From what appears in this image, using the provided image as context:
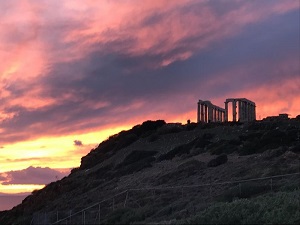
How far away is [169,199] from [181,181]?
7.76 m

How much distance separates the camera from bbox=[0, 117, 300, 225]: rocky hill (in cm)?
3084

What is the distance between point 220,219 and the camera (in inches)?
1092

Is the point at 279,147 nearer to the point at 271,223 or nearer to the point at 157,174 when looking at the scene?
the point at 157,174

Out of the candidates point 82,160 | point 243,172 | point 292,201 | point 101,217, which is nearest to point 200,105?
point 82,160

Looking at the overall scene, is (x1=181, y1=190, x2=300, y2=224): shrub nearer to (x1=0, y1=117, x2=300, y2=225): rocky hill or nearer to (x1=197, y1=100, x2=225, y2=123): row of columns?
(x1=0, y1=117, x2=300, y2=225): rocky hill

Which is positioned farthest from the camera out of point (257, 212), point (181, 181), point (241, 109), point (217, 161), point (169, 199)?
point (241, 109)

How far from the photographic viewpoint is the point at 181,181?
47594 millimetres

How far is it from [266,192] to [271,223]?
9.72 metres

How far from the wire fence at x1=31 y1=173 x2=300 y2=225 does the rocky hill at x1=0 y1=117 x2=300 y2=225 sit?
6cm

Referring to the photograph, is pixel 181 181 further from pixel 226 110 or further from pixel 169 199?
pixel 226 110

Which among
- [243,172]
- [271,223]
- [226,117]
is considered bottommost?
[271,223]

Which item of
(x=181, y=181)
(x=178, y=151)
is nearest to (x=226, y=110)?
(x=178, y=151)

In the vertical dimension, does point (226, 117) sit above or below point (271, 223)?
→ above

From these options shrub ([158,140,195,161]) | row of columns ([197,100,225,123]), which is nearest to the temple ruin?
row of columns ([197,100,225,123])
